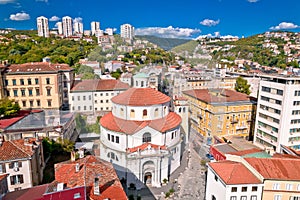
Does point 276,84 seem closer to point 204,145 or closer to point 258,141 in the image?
point 258,141

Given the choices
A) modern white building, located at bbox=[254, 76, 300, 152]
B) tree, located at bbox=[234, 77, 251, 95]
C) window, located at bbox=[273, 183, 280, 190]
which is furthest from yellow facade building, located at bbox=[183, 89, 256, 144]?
tree, located at bbox=[234, 77, 251, 95]

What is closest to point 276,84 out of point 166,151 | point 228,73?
point 166,151

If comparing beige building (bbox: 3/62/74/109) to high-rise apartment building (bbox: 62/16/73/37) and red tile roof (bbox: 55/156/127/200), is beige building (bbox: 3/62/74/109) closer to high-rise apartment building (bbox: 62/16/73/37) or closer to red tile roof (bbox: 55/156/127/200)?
red tile roof (bbox: 55/156/127/200)

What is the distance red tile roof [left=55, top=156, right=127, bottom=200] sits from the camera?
1207 cm

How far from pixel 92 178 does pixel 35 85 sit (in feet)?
98.9

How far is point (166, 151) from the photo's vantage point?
2186 centimetres

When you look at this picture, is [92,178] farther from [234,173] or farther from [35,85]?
[35,85]

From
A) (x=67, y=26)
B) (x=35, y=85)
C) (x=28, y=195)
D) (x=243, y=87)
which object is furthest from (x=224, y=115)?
(x=67, y=26)

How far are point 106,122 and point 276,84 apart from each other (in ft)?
73.3

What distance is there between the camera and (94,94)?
128 feet

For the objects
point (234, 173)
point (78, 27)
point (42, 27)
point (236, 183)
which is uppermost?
point (78, 27)

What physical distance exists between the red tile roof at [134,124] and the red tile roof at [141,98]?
2.03m

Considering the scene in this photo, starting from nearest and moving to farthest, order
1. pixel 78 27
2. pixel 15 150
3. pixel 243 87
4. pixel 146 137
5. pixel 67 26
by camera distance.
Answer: pixel 15 150
pixel 146 137
pixel 243 87
pixel 67 26
pixel 78 27

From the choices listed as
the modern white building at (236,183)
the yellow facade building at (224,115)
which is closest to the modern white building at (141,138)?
the modern white building at (236,183)
